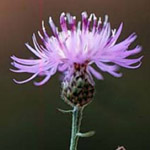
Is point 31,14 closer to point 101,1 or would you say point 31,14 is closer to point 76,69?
point 101,1

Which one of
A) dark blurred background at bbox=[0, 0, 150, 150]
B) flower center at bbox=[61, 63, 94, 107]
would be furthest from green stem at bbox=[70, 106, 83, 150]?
dark blurred background at bbox=[0, 0, 150, 150]

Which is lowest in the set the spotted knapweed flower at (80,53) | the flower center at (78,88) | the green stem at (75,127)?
the green stem at (75,127)

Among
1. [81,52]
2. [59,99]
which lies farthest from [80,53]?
[59,99]

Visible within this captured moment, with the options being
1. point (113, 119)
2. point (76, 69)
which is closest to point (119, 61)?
point (76, 69)

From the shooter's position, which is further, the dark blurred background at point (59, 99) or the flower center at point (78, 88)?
the dark blurred background at point (59, 99)

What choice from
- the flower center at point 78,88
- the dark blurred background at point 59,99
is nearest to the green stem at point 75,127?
the flower center at point 78,88

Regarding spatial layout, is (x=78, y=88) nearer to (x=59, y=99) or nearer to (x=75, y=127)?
(x=75, y=127)

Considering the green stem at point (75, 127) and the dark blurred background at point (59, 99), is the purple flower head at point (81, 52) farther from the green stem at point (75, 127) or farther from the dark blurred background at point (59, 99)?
the dark blurred background at point (59, 99)

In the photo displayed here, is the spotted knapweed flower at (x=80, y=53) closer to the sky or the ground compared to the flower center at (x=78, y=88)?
closer to the sky
